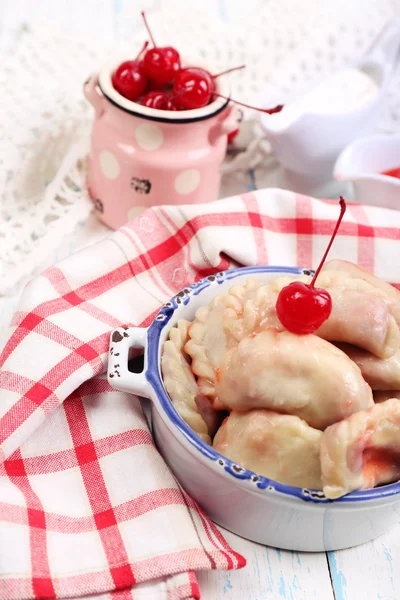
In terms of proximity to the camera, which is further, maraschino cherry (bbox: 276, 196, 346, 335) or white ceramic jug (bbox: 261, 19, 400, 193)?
white ceramic jug (bbox: 261, 19, 400, 193)

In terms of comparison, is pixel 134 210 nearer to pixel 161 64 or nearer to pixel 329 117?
pixel 161 64

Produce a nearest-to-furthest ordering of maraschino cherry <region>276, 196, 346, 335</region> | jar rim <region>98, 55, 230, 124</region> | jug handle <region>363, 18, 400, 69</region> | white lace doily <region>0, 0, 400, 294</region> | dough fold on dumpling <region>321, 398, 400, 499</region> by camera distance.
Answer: dough fold on dumpling <region>321, 398, 400, 499</region> < maraschino cherry <region>276, 196, 346, 335</region> < jar rim <region>98, 55, 230, 124</region> < white lace doily <region>0, 0, 400, 294</region> < jug handle <region>363, 18, 400, 69</region>

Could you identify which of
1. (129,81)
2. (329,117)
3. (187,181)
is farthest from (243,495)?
(329,117)

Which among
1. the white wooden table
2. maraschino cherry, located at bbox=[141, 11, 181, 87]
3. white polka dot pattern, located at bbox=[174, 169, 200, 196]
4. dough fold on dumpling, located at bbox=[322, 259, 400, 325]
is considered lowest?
the white wooden table

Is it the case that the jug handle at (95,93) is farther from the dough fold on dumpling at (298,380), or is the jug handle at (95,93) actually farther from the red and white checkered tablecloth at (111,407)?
the dough fold on dumpling at (298,380)

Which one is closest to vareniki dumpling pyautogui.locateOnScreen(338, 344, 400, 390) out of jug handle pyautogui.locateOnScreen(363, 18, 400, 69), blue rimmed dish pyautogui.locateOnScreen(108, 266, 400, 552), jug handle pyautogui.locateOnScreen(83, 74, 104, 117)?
blue rimmed dish pyautogui.locateOnScreen(108, 266, 400, 552)

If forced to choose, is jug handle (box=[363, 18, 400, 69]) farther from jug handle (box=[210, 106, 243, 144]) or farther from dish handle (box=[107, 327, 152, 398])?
dish handle (box=[107, 327, 152, 398])

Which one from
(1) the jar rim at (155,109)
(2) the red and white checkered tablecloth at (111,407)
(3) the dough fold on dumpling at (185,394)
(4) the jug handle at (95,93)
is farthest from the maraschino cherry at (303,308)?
(4) the jug handle at (95,93)

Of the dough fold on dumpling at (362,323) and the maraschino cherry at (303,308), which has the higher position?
the maraschino cherry at (303,308)
